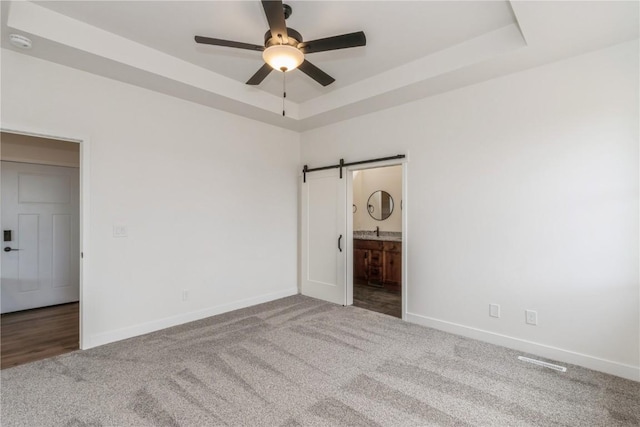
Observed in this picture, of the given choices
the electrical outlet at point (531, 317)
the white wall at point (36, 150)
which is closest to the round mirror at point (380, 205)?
the electrical outlet at point (531, 317)

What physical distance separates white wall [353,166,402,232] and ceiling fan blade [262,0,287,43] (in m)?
4.16

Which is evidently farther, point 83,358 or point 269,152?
point 269,152

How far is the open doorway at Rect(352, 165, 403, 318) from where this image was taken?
532 centimetres

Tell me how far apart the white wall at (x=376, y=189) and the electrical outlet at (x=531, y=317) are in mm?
3246

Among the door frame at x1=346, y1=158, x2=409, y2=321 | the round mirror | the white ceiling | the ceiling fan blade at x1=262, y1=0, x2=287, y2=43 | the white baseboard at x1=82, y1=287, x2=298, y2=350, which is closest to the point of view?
the ceiling fan blade at x1=262, y1=0, x2=287, y2=43

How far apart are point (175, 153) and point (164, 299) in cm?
175

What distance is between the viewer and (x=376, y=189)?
6.54 metres

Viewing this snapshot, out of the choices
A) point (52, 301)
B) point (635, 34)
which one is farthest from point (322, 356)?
point (52, 301)

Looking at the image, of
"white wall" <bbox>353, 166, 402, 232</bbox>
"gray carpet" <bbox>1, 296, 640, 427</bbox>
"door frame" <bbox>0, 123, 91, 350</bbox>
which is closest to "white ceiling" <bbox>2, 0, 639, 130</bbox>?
"door frame" <bbox>0, 123, 91, 350</bbox>

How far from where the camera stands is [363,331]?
3508 millimetres

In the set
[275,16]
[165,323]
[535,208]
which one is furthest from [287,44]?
[165,323]

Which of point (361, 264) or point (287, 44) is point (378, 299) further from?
point (287, 44)

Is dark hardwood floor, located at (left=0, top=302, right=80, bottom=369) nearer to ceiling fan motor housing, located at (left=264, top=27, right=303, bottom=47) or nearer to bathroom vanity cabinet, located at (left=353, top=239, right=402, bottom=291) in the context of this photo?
ceiling fan motor housing, located at (left=264, top=27, right=303, bottom=47)

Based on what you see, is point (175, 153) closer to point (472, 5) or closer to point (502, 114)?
point (472, 5)
